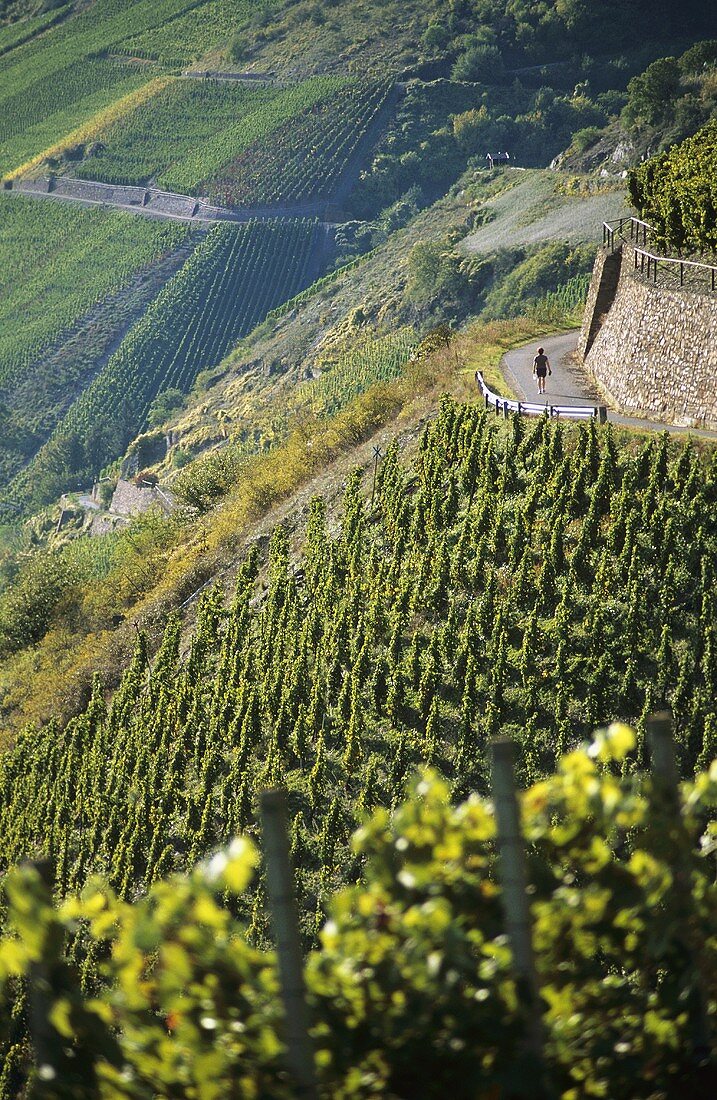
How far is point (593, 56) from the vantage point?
4860 inches

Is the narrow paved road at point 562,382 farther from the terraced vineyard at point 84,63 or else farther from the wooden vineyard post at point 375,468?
the terraced vineyard at point 84,63

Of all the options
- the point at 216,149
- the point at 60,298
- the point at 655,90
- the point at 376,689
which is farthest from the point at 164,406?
the point at 376,689

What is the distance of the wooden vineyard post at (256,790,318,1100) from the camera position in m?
3.86

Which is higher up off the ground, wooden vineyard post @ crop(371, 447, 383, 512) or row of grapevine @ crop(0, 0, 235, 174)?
wooden vineyard post @ crop(371, 447, 383, 512)

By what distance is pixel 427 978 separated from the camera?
397cm

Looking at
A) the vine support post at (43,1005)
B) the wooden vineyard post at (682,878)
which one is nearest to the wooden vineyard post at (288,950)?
the vine support post at (43,1005)

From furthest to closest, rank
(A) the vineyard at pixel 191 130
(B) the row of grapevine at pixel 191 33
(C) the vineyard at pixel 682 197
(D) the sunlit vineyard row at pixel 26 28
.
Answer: (D) the sunlit vineyard row at pixel 26 28 < (B) the row of grapevine at pixel 191 33 < (A) the vineyard at pixel 191 130 < (C) the vineyard at pixel 682 197

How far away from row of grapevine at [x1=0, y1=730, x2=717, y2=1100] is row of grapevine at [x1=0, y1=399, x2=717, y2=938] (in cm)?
1056

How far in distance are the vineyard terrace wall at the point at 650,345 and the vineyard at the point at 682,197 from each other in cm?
97

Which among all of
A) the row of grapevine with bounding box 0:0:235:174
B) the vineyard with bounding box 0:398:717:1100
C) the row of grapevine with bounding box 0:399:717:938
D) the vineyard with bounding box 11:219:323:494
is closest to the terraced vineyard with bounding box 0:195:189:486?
the vineyard with bounding box 11:219:323:494

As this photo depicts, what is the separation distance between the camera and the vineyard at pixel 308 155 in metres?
106

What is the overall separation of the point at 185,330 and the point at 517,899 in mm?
93693

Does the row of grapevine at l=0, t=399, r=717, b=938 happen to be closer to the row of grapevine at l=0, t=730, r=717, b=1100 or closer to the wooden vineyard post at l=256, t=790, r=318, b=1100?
the row of grapevine at l=0, t=730, r=717, b=1100

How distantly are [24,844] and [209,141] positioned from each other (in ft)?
331
